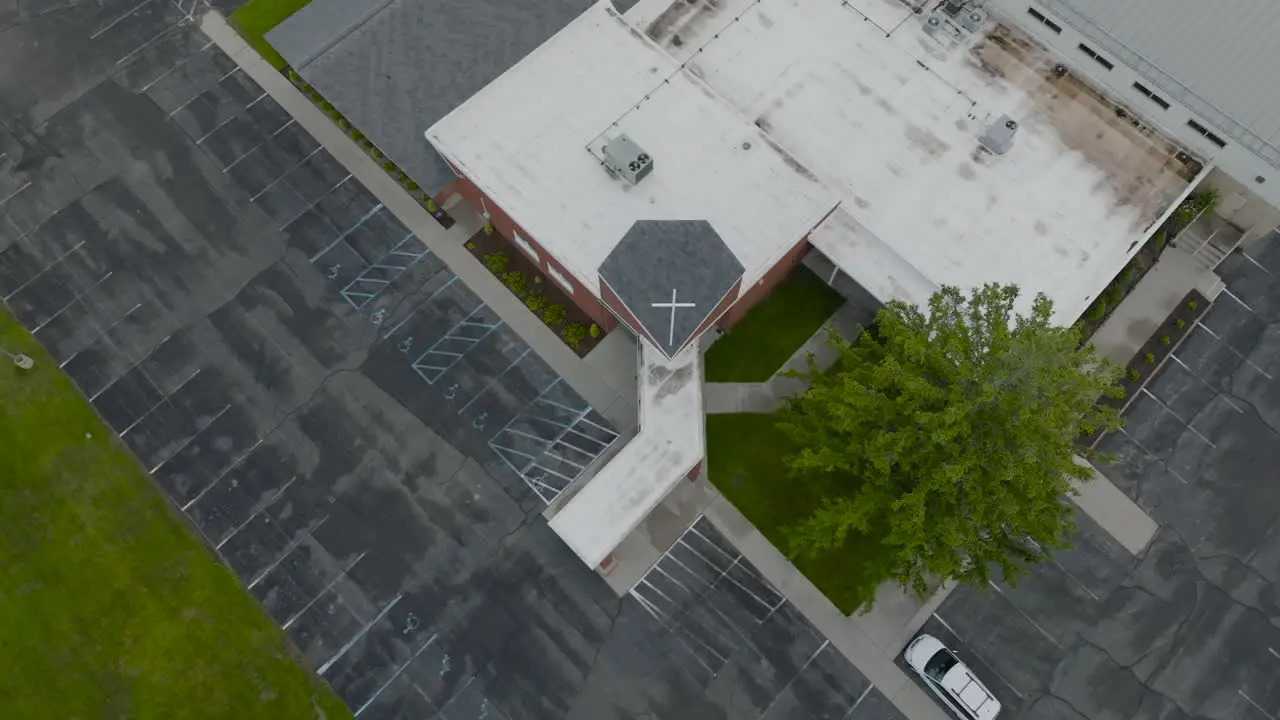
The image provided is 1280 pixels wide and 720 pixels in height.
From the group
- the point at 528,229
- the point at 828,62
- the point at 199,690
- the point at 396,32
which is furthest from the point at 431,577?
the point at 828,62

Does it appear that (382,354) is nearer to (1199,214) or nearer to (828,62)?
(828,62)

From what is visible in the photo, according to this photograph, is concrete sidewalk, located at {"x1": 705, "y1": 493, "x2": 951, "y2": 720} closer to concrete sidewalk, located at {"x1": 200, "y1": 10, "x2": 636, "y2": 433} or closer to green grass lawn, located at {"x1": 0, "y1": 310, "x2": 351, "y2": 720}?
concrete sidewalk, located at {"x1": 200, "y1": 10, "x2": 636, "y2": 433}

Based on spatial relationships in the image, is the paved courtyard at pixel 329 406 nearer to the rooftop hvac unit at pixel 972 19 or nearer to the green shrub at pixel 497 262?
the green shrub at pixel 497 262

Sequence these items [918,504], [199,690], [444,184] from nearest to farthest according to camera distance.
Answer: [918,504] < [199,690] < [444,184]

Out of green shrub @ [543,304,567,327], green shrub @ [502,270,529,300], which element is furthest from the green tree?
green shrub @ [502,270,529,300]

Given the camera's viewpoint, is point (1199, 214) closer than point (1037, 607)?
No
